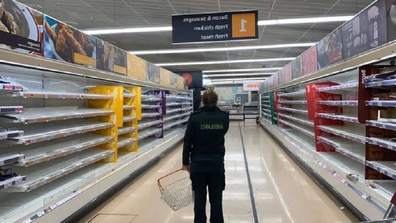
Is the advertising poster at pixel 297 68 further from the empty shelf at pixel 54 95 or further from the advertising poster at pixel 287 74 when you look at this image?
the empty shelf at pixel 54 95

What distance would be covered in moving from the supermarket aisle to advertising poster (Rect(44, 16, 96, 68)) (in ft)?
6.73

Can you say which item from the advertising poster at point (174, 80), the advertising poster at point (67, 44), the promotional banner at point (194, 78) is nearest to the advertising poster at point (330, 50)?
the advertising poster at point (67, 44)

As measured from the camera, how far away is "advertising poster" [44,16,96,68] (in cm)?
332

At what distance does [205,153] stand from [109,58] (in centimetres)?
295

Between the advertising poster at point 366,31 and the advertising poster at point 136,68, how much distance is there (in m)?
3.90

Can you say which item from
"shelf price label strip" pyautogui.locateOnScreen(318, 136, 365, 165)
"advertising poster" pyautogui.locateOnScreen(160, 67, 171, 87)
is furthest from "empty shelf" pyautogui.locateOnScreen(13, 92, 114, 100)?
"advertising poster" pyautogui.locateOnScreen(160, 67, 171, 87)

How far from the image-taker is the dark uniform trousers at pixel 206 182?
2824mm

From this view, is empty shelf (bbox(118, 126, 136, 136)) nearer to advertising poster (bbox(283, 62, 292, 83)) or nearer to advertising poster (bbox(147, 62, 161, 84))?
advertising poster (bbox(147, 62, 161, 84))

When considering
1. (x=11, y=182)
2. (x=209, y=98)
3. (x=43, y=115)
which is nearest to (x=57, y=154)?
(x=43, y=115)

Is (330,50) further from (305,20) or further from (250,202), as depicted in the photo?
(305,20)

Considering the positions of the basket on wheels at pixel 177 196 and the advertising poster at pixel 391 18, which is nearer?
the advertising poster at pixel 391 18

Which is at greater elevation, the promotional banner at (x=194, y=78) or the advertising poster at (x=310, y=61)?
the promotional banner at (x=194, y=78)

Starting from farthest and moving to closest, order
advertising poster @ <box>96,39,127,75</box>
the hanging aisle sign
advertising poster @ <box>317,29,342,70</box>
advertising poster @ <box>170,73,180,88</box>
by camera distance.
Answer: advertising poster @ <box>170,73,180,88</box>
the hanging aisle sign
advertising poster @ <box>96,39,127,75</box>
advertising poster @ <box>317,29,342,70</box>

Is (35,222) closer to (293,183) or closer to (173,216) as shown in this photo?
(173,216)
